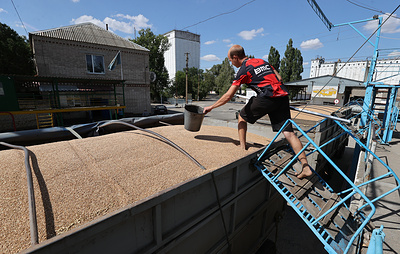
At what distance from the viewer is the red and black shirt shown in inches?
117

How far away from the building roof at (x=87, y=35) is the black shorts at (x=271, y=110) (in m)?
18.4

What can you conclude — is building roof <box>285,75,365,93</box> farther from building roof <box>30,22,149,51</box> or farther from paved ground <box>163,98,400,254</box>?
building roof <box>30,22,149,51</box>

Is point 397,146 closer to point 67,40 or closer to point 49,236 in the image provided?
point 49,236

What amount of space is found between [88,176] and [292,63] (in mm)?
43124

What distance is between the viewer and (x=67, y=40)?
15.6 metres

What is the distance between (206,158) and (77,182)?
1753 millimetres

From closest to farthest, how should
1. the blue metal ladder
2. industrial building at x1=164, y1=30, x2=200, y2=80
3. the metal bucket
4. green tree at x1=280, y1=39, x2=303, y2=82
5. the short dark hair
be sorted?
the blue metal ladder < the short dark hair < the metal bucket < green tree at x1=280, y1=39, x2=303, y2=82 < industrial building at x1=164, y1=30, x2=200, y2=80

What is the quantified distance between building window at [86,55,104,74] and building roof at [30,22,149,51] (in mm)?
1313

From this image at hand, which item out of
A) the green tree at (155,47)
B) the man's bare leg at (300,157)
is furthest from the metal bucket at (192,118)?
the green tree at (155,47)

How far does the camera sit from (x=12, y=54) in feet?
61.7

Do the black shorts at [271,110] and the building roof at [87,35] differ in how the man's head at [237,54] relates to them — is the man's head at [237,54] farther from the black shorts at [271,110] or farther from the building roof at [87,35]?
the building roof at [87,35]

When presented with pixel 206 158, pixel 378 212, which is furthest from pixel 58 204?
pixel 378 212

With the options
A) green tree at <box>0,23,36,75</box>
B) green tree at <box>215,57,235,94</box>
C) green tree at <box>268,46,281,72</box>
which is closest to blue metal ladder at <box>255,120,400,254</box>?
green tree at <box>0,23,36,75</box>

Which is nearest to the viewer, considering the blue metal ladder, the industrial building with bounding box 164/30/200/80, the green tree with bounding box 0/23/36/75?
the blue metal ladder
